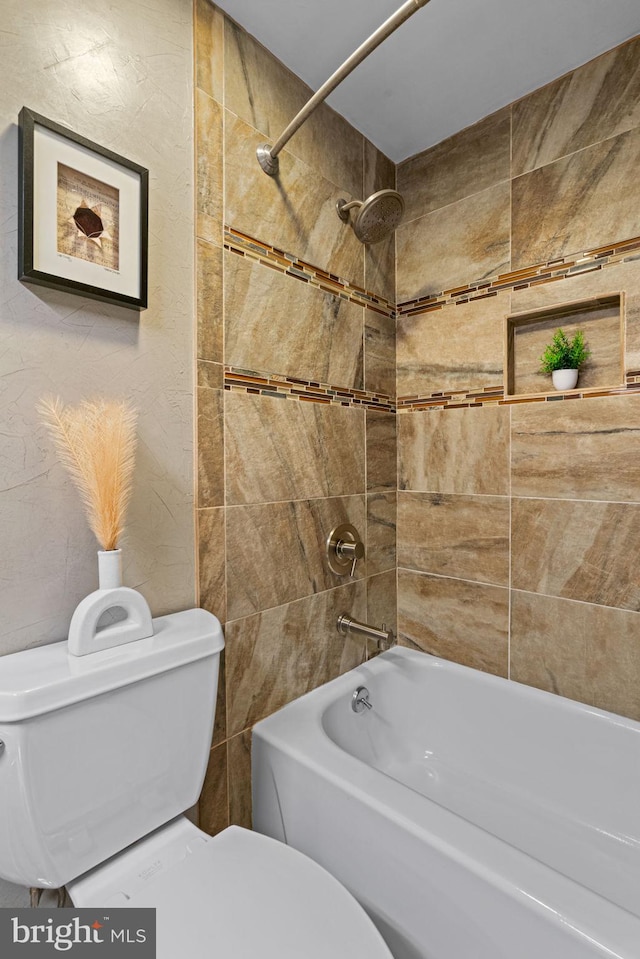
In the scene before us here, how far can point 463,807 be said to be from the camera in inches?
57.7

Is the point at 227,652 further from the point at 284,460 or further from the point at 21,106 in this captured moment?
the point at 21,106

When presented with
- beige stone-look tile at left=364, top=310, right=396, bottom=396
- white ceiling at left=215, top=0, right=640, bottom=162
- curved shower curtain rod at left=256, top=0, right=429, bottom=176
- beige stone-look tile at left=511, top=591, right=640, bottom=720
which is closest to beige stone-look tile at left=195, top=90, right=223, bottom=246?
curved shower curtain rod at left=256, top=0, right=429, bottom=176

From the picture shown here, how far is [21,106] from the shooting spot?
0.91 meters

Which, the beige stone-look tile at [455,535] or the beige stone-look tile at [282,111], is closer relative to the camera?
the beige stone-look tile at [282,111]

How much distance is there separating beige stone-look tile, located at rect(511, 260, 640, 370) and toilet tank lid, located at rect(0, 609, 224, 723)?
1.38 meters

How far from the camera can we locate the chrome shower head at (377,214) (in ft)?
4.58

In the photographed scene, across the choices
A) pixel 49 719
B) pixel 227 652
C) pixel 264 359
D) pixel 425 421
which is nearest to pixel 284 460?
pixel 264 359

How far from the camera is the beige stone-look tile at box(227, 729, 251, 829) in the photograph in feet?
4.24

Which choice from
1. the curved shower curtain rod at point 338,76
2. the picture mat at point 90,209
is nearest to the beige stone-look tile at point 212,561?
the picture mat at point 90,209

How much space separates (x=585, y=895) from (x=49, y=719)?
95cm

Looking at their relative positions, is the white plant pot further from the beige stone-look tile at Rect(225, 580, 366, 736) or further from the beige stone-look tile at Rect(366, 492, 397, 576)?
the beige stone-look tile at Rect(225, 580, 366, 736)

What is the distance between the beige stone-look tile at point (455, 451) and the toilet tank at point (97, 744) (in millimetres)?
1063

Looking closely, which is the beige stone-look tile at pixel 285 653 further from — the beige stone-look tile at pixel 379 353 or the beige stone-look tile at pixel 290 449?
the beige stone-look tile at pixel 379 353

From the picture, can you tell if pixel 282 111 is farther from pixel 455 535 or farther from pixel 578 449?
pixel 455 535
